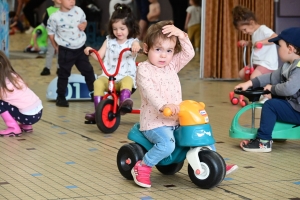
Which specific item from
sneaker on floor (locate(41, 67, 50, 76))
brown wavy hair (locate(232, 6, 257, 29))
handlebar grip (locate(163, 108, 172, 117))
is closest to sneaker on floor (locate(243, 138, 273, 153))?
handlebar grip (locate(163, 108, 172, 117))

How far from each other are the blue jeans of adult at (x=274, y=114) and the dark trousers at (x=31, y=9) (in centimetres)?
1292

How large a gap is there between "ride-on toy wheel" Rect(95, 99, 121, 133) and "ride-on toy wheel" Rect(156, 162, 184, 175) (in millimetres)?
1407

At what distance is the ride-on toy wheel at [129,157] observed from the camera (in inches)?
158

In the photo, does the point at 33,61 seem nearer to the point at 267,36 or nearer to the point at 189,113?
the point at 267,36

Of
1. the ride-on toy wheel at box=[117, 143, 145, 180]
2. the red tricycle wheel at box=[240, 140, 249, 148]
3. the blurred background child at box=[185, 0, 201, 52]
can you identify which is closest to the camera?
the ride-on toy wheel at box=[117, 143, 145, 180]

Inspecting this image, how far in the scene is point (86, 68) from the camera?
709 centimetres

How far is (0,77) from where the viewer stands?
534 cm

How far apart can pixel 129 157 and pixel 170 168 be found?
1.01 feet

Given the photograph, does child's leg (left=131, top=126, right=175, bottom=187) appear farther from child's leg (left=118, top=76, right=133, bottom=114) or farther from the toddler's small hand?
child's leg (left=118, top=76, right=133, bottom=114)

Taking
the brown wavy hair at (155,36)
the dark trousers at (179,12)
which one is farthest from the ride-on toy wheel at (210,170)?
the dark trousers at (179,12)

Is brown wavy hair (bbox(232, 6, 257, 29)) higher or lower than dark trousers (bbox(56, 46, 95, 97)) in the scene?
higher

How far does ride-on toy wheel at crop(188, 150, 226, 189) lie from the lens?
3795 millimetres

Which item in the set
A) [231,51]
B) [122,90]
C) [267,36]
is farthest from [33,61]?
[122,90]

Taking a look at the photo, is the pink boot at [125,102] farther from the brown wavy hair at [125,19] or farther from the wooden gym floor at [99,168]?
the brown wavy hair at [125,19]
